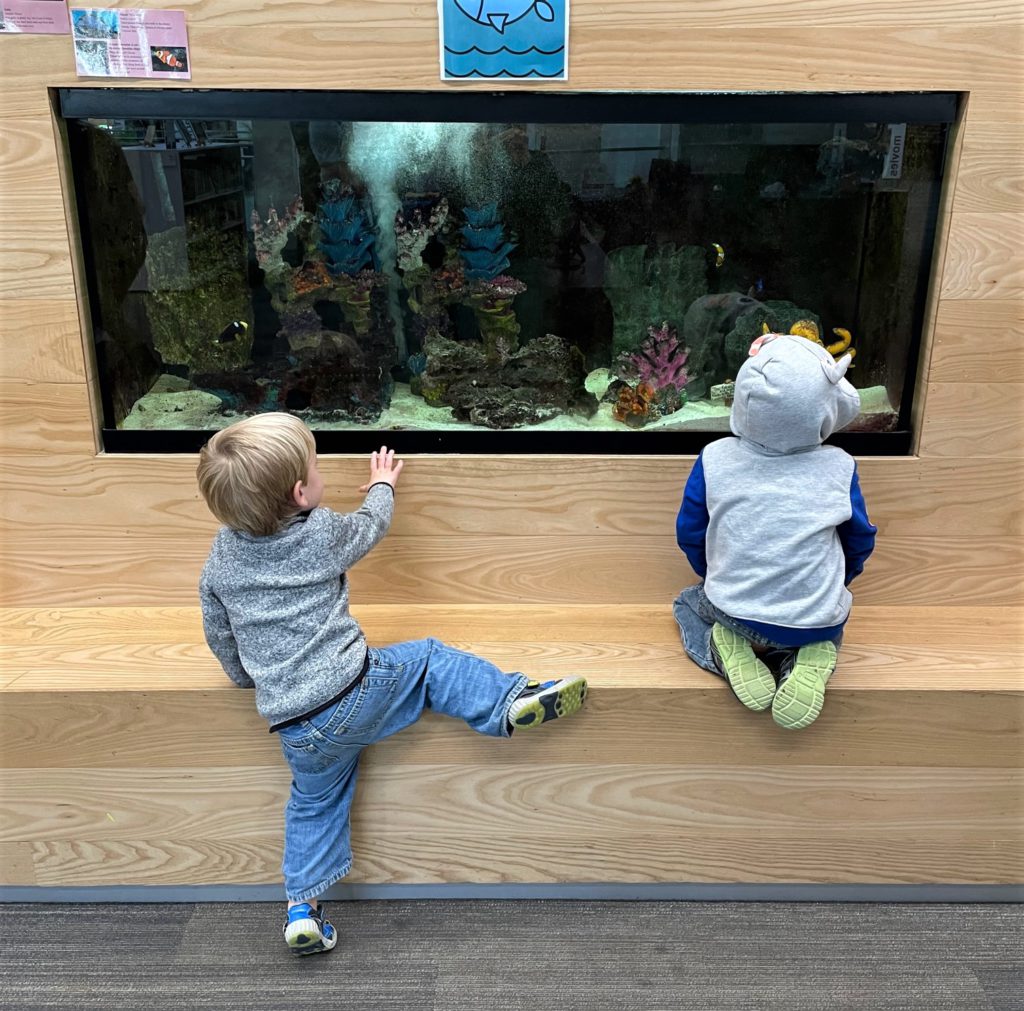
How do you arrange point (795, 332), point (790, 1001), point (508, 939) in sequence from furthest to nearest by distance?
point (795, 332), point (508, 939), point (790, 1001)

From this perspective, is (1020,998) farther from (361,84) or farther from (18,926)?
(361,84)

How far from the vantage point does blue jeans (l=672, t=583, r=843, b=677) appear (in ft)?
5.92

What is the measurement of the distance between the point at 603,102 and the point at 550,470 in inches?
29.9

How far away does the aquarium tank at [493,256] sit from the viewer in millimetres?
1888

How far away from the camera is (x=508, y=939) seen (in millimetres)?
1803

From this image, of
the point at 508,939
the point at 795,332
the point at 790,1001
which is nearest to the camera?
the point at 790,1001

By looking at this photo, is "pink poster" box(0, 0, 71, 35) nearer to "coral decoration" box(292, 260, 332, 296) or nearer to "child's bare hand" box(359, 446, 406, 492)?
"coral decoration" box(292, 260, 332, 296)

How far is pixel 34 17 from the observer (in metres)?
1.79

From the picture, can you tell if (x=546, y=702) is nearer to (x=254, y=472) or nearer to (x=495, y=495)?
(x=495, y=495)

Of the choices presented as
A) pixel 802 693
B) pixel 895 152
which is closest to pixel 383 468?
pixel 802 693

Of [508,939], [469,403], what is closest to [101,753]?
[508,939]

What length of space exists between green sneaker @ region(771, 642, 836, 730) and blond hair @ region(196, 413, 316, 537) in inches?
37.8

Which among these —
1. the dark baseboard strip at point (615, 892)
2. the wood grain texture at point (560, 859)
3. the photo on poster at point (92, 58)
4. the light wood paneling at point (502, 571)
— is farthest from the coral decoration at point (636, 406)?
the photo on poster at point (92, 58)

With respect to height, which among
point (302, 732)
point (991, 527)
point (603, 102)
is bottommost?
point (302, 732)
